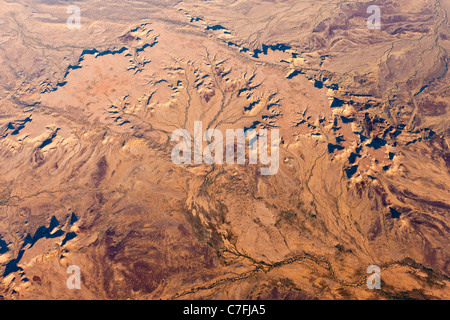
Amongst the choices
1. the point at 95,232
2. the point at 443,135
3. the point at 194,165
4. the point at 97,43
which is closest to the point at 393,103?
the point at 443,135

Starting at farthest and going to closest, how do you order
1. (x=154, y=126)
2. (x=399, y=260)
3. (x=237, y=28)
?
(x=237, y=28) → (x=154, y=126) → (x=399, y=260)

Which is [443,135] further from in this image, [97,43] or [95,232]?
[97,43]

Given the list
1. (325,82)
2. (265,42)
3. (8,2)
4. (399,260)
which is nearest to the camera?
(399,260)

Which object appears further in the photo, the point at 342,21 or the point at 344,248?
the point at 342,21

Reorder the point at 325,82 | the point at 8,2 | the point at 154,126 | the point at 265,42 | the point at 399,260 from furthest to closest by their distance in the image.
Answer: the point at 8,2 → the point at 265,42 → the point at 325,82 → the point at 154,126 → the point at 399,260

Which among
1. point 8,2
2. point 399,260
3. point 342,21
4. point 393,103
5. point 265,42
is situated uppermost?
point 8,2

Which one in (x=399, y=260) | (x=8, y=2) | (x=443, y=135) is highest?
(x=8, y=2)

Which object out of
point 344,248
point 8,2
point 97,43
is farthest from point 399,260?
point 8,2

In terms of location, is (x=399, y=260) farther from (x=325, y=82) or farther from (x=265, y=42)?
(x=265, y=42)

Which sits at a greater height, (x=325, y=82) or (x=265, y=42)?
(x=265, y=42)
